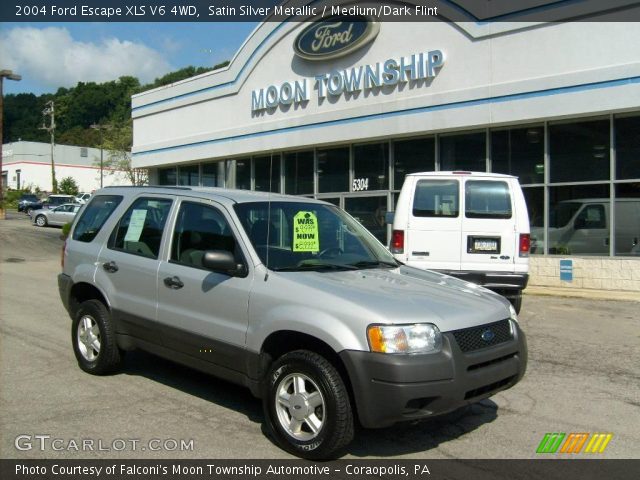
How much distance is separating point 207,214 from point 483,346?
247 centimetres

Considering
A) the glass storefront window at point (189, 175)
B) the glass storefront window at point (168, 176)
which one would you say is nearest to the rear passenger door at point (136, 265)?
the glass storefront window at point (189, 175)

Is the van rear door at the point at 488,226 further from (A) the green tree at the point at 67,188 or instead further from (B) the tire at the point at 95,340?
(A) the green tree at the point at 67,188

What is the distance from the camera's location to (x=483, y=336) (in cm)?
410

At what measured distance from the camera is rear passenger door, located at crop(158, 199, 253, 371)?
14.8ft

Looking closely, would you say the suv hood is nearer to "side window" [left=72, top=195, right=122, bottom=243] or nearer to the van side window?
"side window" [left=72, top=195, right=122, bottom=243]

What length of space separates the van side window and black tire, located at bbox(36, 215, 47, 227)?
2896 centimetres

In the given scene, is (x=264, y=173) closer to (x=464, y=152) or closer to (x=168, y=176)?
(x=168, y=176)

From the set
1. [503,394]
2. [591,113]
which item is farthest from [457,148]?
[503,394]

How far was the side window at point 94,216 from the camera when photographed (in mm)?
6164

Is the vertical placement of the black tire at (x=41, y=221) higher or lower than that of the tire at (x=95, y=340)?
higher

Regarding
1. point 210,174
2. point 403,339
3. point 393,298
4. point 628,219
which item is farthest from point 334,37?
point 403,339

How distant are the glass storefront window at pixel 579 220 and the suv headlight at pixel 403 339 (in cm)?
1016

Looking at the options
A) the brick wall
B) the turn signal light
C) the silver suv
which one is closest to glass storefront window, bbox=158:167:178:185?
the brick wall

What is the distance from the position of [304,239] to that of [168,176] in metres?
20.3
